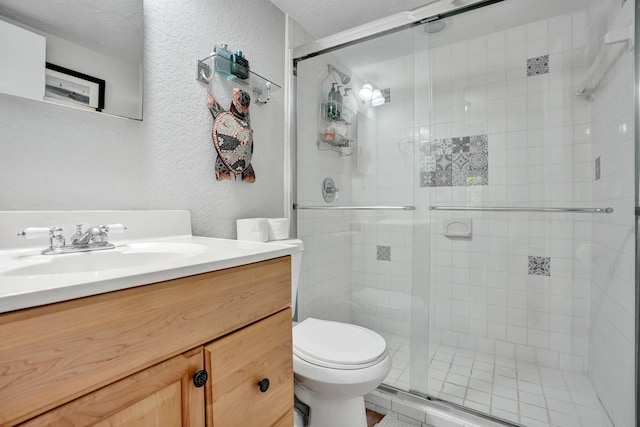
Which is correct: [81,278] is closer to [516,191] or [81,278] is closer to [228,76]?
[228,76]

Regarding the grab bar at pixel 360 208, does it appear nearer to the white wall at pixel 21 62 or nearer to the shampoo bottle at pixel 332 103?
the shampoo bottle at pixel 332 103

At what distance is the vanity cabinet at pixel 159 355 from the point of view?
42 cm

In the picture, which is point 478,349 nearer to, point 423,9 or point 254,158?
point 254,158

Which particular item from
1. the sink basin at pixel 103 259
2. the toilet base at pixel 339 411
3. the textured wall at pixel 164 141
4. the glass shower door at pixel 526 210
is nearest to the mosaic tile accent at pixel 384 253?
the glass shower door at pixel 526 210

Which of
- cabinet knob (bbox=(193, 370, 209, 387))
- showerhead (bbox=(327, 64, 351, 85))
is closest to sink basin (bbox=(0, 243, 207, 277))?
cabinet knob (bbox=(193, 370, 209, 387))

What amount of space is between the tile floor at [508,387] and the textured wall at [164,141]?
1225mm

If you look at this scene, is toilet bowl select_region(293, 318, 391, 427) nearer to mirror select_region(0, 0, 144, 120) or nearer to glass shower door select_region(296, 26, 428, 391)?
glass shower door select_region(296, 26, 428, 391)

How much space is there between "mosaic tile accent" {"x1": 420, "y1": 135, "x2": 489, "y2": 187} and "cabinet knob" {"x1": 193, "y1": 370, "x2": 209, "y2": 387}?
1.65 m

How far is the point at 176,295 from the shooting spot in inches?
23.3

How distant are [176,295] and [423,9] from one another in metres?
1.63

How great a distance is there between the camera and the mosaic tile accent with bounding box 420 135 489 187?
6.33 ft

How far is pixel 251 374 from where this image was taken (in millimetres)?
754

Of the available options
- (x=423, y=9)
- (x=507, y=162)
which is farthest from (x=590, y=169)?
(x=423, y=9)

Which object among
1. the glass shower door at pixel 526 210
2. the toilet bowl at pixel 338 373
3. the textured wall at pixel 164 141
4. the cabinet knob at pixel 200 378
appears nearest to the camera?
the cabinet knob at pixel 200 378
